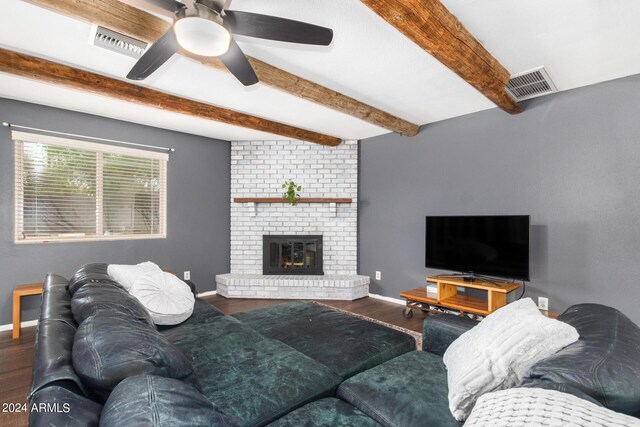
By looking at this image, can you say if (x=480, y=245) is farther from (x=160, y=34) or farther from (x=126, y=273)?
(x=160, y=34)

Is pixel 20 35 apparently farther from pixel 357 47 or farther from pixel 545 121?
pixel 545 121

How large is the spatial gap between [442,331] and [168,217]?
12.5ft

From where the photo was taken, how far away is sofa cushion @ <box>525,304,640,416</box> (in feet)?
2.76

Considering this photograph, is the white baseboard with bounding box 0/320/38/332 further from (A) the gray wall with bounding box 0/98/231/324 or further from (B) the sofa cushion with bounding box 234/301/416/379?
(B) the sofa cushion with bounding box 234/301/416/379

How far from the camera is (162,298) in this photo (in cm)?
203

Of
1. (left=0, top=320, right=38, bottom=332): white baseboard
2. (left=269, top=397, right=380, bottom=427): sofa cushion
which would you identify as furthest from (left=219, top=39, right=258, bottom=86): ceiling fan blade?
(left=0, top=320, right=38, bottom=332): white baseboard

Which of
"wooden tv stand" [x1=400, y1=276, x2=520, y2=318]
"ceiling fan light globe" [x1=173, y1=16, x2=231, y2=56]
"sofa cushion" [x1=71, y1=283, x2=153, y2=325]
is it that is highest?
"ceiling fan light globe" [x1=173, y1=16, x2=231, y2=56]

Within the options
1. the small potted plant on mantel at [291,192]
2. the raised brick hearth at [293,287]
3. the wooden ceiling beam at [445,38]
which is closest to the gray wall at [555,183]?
the raised brick hearth at [293,287]

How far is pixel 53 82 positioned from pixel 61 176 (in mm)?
1418

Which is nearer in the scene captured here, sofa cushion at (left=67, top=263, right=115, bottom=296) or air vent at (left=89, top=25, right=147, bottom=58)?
sofa cushion at (left=67, top=263, right=115, bottom=296)

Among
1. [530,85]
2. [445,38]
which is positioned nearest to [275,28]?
[445,38]

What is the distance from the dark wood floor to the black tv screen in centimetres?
79

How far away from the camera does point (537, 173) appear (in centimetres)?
316

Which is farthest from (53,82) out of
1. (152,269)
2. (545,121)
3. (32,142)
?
(545,121)
